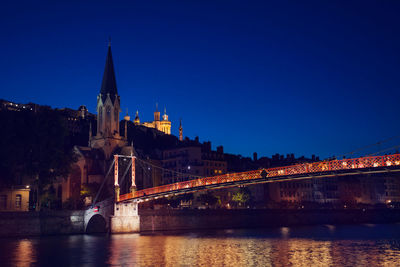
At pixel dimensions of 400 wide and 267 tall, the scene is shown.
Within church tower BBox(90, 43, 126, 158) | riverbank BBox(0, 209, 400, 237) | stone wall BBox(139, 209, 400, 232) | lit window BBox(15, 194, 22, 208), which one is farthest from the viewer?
church tower BBox(90, 43, 126, 158)

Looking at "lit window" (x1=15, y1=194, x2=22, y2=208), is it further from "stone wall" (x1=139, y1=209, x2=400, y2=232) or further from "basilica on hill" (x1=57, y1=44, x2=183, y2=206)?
"basilica on hill" (x1=57, y1=44, x2=183, y2=206)

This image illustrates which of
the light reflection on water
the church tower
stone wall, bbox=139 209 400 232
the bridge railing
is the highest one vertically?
the church tower

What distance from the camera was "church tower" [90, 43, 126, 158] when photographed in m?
96.1

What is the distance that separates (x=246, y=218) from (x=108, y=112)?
132 ft

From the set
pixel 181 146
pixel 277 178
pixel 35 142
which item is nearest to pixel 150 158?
pixel 181 146

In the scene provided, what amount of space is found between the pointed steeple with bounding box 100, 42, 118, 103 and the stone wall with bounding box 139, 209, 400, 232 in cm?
3892

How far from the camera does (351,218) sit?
94312mm

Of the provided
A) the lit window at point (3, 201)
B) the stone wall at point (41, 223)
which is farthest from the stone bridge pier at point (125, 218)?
the lit window at point (3, 201)

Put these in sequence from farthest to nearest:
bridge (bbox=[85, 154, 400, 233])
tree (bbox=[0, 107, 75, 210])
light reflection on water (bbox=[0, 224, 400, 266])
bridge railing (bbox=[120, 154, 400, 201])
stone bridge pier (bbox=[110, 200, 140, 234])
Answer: stone bridge pier (bbox=[110, 200, 140, 234]) < tree (bbox=[0, 107, 75, 210]) < bridge (bbox=[85, 154, 400, 233]) < bridge railing (bbox=[120, 154, 400, 201]) < light reflection on water (bbox=[0, 224, 400, 266])

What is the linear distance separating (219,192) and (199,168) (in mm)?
6814

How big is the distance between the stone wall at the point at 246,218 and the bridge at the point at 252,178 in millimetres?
4191

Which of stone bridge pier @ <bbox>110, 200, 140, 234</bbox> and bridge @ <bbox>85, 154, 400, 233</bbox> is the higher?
bridge @ <bbox>85, 154, 400, 233</bbox>

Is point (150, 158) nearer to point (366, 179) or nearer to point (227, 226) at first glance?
point (227, 226)

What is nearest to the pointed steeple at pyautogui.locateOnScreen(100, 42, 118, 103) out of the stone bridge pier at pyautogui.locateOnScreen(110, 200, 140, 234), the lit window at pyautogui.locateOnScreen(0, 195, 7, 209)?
the lit window at pyautogui.locateOnScreen(0, 195, 7, 209)
